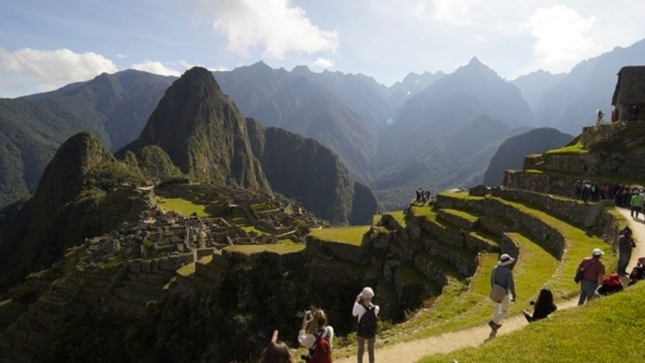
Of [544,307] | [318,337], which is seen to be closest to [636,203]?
[544,307]

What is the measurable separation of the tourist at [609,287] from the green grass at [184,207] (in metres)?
62.1

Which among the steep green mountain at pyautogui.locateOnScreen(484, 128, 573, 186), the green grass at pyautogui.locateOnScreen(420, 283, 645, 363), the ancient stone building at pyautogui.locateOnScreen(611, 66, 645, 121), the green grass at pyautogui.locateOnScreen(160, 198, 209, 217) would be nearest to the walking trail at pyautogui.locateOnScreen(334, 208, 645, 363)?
the green grass at pyautogui.locateOnScreen(420, 283, 645, 363)

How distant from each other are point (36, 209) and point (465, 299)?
134423 millimetres

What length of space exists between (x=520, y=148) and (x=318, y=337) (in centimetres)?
18581

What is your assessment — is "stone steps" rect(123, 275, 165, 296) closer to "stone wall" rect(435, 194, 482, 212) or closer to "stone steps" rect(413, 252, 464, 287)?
"stone steps" rect(413, 252, 464, 287)

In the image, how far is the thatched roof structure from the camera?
2780 cm

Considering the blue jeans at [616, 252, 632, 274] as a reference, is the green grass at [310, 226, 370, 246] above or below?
below

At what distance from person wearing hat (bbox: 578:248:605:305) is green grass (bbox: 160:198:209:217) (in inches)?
2432

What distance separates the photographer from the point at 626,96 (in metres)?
28.2

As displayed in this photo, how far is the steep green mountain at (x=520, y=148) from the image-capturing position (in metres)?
161

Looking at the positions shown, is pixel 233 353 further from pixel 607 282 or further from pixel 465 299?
pixel 607 282

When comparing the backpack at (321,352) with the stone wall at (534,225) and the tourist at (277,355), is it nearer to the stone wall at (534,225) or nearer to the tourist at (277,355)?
the tourist at (277,355)

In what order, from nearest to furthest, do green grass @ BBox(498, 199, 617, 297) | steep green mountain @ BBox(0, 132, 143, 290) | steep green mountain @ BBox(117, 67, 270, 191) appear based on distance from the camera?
green grass @ BBox(498, 199, 617, 297)
steep green mountain @ BBox(0, 132, 143, 290)
steep green mountain @ BBox(117, 67, 270, 191)

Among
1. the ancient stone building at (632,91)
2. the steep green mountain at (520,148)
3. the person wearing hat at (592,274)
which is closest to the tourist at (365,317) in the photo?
the person wearing hat at (592,274)
